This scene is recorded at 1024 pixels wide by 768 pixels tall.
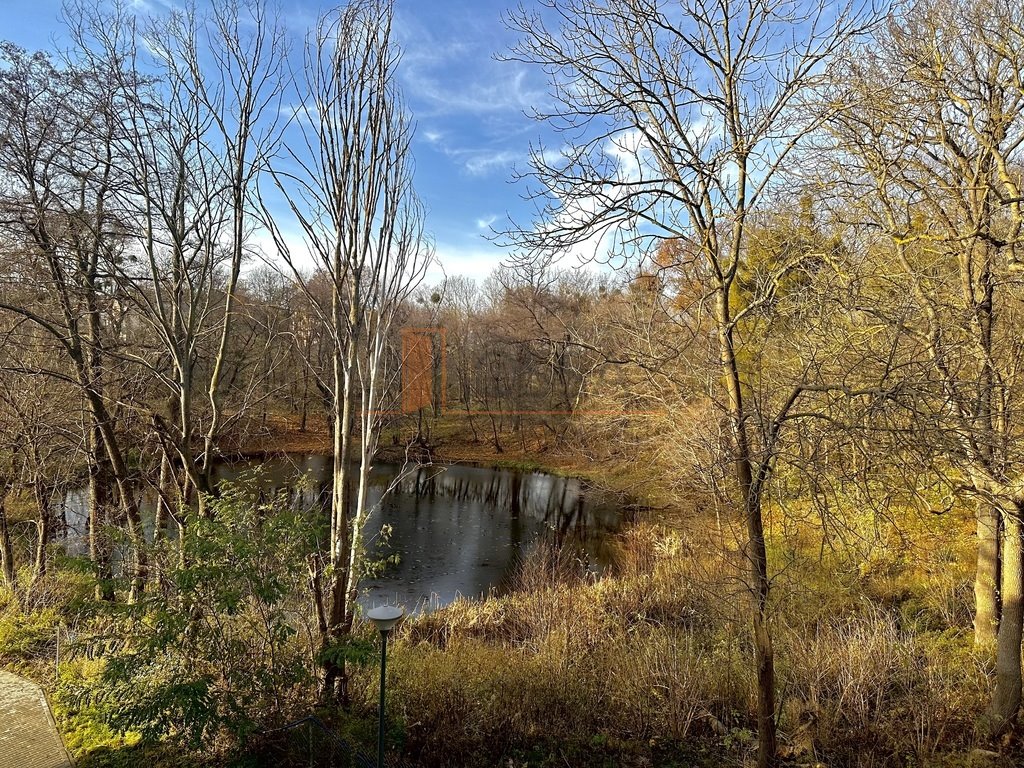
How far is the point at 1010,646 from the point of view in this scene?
13.1 ft

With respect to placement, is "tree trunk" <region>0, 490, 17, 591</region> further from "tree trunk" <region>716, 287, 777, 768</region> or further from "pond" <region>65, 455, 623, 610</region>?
"tree trunk" <region>716, 287, 777, 768</region>

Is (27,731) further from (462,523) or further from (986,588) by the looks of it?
(462,523)

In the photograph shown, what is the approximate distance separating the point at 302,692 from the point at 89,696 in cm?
121

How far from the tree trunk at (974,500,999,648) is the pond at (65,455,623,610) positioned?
602 cm

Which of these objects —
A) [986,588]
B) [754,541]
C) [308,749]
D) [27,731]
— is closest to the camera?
[754,541]

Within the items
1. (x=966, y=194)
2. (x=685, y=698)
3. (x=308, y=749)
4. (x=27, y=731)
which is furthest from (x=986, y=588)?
(x=27, y=731)

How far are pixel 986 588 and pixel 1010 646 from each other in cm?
139

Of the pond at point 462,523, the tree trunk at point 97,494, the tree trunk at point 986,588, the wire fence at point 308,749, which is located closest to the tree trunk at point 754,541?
the wire fence at point 308,749

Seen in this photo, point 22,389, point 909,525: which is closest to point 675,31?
point 22,389

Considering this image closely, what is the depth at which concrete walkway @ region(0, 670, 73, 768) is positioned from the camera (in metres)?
3.57

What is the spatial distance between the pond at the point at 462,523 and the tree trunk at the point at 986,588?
6019mm

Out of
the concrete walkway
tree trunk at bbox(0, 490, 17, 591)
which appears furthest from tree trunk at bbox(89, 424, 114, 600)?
the concrete walkway

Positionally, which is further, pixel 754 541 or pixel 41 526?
pixel 41 526

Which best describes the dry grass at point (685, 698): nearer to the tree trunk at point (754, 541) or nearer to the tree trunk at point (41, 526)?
the tree trunk at point (754, 541)
